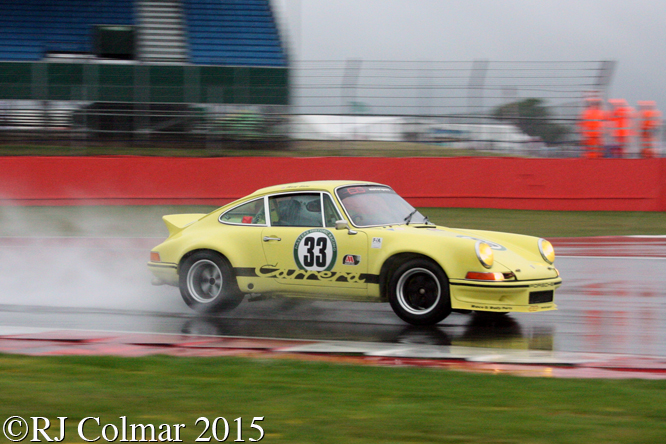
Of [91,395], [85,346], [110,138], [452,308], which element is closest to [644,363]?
[452,308]

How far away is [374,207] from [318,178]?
1060cm

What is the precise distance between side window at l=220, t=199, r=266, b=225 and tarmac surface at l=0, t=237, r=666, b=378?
0.90 metres

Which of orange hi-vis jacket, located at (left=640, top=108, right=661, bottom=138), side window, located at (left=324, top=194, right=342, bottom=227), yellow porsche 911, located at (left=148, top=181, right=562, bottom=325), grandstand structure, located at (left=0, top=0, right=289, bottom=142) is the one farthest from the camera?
grandstand structure, located at (left=0, top=0, right=289, bottom=142)

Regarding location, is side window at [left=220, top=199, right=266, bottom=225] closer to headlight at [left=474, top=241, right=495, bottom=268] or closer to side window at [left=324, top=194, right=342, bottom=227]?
side window at [left=324, top=194, right=342, bottom=227]

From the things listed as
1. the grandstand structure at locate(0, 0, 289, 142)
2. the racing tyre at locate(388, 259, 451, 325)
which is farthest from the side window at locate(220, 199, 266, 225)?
the grandstand structure at locate(0, 0, 289, 142)

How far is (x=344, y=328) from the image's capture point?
21.7 feet

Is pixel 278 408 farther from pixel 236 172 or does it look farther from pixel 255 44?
pixel 255 44

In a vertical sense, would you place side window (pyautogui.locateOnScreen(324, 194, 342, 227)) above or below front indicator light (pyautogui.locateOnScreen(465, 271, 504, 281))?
above

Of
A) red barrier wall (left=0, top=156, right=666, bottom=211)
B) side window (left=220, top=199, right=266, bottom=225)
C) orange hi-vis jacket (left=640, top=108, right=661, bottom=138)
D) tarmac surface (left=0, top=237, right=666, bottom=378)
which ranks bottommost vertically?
tarmac surface (left=0, top=237, right=666, bottom=378)

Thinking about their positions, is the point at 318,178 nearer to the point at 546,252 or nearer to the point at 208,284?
the point at 208,284

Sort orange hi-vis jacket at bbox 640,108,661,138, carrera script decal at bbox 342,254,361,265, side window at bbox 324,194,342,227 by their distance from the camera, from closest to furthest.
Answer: carrera script decal at bbox 342,254,361,265 → side window at bbox 324,194,342,227 → orange hi-vis jacket at bbox 640,108,661,138

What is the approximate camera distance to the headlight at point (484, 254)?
6.16 metres

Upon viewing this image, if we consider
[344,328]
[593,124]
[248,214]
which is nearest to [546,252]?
[344,328]

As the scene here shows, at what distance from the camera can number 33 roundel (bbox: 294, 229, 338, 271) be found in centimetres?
669
